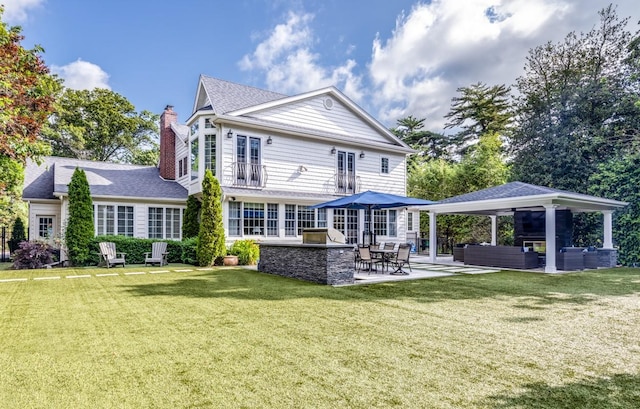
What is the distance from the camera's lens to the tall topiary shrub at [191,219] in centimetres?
1554

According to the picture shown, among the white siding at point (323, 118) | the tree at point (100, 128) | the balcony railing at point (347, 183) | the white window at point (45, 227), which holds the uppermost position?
the tree at point (100, 128)

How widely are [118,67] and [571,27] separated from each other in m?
27.8

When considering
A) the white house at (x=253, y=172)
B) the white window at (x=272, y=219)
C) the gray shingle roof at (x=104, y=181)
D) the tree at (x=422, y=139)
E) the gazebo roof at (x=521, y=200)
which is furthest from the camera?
the tree at (x=422, y=139)

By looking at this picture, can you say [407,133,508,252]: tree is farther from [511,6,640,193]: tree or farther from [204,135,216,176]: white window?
[204,135,216,176]: white window

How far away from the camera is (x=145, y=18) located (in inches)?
621

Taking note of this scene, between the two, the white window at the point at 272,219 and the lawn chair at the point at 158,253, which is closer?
the lawn chair at the point at 158,253

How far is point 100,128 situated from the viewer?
29.5m

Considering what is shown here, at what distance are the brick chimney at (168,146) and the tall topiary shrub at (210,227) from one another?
260 inches

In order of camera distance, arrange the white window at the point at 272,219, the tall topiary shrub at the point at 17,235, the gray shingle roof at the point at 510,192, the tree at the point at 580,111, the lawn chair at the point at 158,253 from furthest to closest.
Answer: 1. the tree at the point at 580,111
2. the tall topiary shrub at the point at 17,235
3. the white window at the point at 272,219
4. the lawn chair at the point at 158,253
5. the gray shingle roof at the point at 510,192

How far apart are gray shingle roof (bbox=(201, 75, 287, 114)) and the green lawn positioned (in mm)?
9503

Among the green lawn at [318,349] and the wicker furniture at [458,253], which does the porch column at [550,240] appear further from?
the green lawn at [318,349]

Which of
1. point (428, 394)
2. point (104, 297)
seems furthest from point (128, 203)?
point (428, 394)

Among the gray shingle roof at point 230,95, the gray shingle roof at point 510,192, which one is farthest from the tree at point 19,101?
the gray shingle roof at point 510,192

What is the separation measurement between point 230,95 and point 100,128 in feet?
61.9
